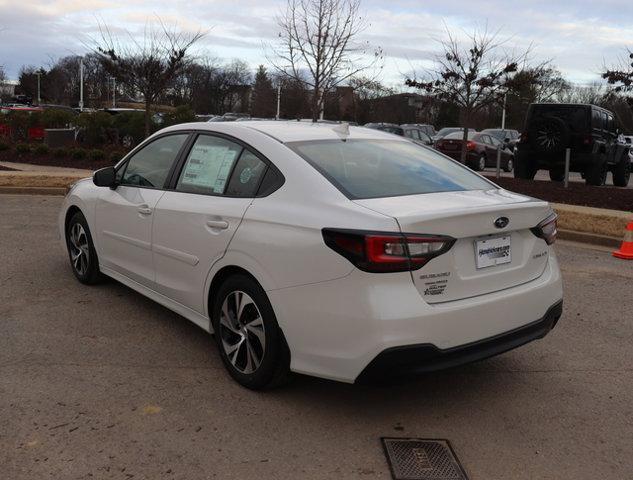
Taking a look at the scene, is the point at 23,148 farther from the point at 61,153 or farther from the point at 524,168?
the point at 524,168

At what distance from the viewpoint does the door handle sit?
3.86m

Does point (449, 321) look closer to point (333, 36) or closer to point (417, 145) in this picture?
point (417, 145)


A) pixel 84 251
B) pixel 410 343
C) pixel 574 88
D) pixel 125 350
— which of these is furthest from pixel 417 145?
pixel 574 88

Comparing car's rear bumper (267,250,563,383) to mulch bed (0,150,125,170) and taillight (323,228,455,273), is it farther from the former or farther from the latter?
mulch bed (0,150,125,170)

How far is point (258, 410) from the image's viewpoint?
3574 millimetres

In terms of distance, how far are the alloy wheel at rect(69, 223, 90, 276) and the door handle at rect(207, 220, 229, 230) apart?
7.46 ft

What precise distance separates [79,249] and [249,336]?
2.91 meters

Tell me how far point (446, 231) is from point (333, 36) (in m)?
15.5

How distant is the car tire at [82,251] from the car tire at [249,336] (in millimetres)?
2177

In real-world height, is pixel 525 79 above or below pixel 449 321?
above

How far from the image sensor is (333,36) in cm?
1767

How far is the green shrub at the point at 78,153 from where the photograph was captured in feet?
55.8

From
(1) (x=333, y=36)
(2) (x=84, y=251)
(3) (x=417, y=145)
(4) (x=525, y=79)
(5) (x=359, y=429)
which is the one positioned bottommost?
(5) (x=359, y=429)

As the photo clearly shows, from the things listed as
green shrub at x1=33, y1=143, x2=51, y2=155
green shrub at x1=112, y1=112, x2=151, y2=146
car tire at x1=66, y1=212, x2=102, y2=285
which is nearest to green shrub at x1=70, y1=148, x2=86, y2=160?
green shrub at x1=33, y1=143, x2=51, y2=155
